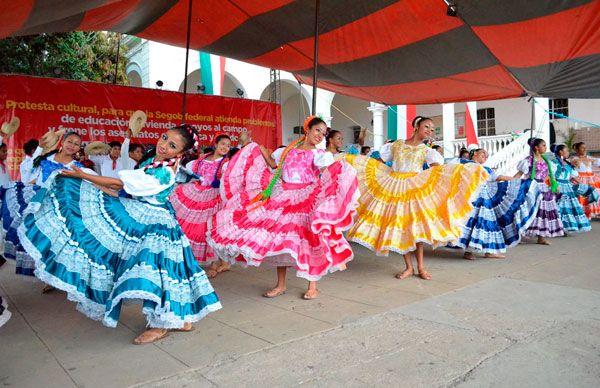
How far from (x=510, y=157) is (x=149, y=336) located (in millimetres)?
11472

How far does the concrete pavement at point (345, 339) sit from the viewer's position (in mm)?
2580

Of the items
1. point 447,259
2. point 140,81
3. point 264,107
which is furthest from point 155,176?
point 140,81

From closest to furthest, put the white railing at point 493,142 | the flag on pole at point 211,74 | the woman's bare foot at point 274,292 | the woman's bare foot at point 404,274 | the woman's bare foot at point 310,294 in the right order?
1. the woman's bare foot at point 310,294
2. the woman's bare foot at point 274,292
3. the woman's bare foot at point 404,274
4. the flag on pole at point 211,74
5. the white railing at point 493,142

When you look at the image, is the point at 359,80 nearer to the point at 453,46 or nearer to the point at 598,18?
the point at 453,46

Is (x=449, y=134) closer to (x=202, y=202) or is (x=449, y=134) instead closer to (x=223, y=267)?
(x=223, y=267)

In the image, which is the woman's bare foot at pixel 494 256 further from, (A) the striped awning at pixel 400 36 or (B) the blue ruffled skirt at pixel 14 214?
(B) the blue ruffled skirt at pixel 14 214

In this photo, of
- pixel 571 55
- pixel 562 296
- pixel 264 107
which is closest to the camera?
pixel 562 296

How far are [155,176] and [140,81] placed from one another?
13880 millimetres

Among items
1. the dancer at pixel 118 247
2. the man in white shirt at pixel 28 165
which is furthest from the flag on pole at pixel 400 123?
the dancer at pixel 118 247

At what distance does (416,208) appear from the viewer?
494 centimetres

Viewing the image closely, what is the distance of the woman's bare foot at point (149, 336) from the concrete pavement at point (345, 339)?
0.06 metres

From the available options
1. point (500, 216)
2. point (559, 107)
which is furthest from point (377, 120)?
point (500, 216)

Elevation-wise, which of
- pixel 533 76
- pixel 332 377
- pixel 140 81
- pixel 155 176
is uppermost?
pixel 140 81

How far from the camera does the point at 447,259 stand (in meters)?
6.21
